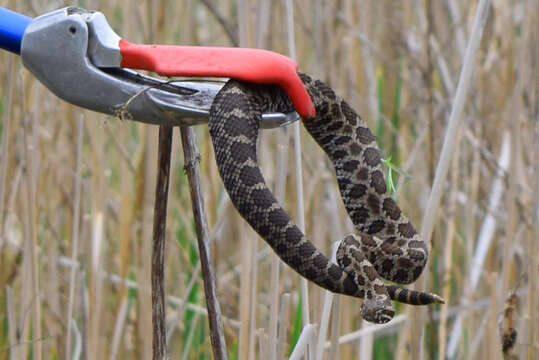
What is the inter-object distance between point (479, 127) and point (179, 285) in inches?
54.4

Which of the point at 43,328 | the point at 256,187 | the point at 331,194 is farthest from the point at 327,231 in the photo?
the point at 256,187

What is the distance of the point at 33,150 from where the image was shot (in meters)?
2.22

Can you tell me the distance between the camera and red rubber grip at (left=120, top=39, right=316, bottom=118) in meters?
1.14

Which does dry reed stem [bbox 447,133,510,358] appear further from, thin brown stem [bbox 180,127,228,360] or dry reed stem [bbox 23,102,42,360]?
thin brown stem [bbox 180,127,228,360]

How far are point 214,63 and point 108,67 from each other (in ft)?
0.54

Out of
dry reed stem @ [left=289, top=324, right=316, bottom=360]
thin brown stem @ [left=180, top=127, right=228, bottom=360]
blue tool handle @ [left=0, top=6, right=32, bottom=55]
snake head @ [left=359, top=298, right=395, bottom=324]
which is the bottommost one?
dry reed stem @ [left=289, top=324, right=316, bottom=360]

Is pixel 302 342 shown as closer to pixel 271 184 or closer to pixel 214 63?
pixel 214 63

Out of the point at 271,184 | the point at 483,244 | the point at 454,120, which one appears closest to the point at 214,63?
the point at 454,120

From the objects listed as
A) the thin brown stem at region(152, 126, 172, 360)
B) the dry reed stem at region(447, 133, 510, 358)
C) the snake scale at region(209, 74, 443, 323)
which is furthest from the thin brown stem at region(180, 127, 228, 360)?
the dry reed stem at region(447, 133, 510, 358)

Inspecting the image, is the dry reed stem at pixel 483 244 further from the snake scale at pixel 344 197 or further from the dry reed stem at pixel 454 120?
the snake scale at pixel 344 197

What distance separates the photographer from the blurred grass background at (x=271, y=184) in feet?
7.83

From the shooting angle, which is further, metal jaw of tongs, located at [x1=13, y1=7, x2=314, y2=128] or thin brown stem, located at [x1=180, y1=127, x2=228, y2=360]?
thin brown stem, located at [x1=180, y1=127, x2=228, y2=360]

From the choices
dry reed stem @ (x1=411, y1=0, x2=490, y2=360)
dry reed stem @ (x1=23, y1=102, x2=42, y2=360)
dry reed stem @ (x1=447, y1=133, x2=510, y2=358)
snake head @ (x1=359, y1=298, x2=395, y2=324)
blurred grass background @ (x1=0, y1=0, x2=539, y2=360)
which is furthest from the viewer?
dry reed stem @ (x1=447, y1=133, x2=510, y2=358)

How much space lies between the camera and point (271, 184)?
365cm
